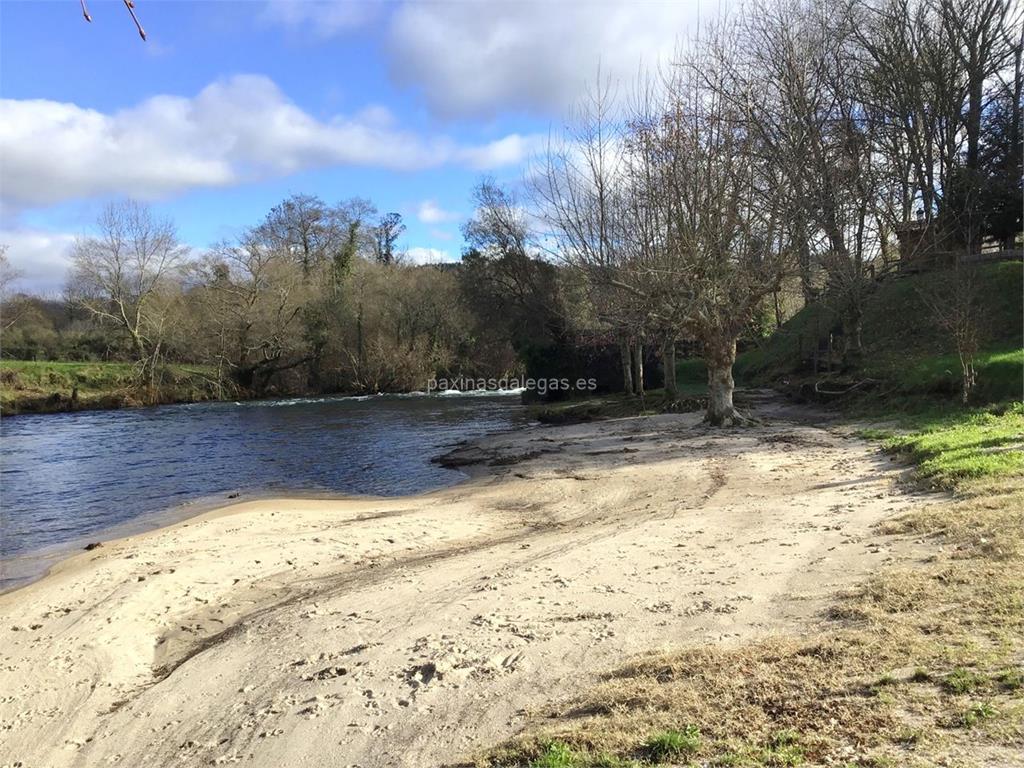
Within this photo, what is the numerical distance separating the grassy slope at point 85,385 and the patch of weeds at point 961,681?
152 ft

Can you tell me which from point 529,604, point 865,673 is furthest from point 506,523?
point 865,673

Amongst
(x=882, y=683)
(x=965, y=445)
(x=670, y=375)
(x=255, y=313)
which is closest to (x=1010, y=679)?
(x=882, y=683)

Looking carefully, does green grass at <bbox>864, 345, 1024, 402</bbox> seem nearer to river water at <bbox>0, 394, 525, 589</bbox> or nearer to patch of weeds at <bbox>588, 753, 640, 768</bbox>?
river water at <bbox>0, 394, 525, 589</bbox>

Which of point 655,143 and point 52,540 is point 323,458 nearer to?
point 52,540

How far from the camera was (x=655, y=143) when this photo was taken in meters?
17.7

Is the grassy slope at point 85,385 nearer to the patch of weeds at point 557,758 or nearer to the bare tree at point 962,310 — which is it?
the bare tree at point 962,310

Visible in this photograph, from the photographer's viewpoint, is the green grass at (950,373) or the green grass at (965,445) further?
the green grass at (950,373)

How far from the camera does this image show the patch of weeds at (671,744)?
11.3ft

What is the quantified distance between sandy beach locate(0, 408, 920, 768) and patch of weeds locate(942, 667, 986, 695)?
1443 millimetres

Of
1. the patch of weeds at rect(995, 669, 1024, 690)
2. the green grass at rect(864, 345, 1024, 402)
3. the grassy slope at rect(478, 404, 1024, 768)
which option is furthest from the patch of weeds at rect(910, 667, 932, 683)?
the green grass at rect(864, 345, 1024, 402)

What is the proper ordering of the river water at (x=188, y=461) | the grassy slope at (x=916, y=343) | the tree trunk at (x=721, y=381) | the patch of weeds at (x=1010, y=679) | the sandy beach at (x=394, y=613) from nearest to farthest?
the patch of weeds at (x=1010, y=679), the sandy beach at (x=394, y=613), the river water at (x=188, y=461), the grassy slope at (x=916, y=343), the tree trunk at (x=721, y=381)

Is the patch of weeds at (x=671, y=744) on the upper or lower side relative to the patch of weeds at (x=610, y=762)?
upper

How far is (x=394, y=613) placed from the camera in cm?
668

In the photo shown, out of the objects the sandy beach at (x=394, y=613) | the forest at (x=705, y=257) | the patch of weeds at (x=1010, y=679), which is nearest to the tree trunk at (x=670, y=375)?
the forest at (x=705, y=257)
